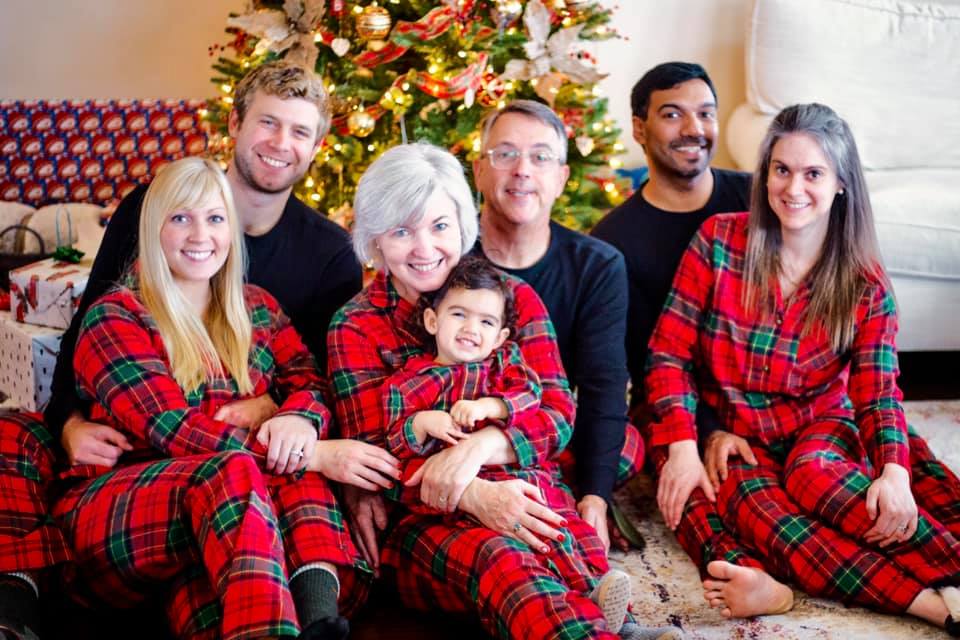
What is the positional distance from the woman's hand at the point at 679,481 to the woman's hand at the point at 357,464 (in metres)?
0.65

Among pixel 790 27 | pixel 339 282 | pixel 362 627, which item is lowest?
pixel 362 627

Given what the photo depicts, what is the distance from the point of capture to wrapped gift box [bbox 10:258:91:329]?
2.53 m

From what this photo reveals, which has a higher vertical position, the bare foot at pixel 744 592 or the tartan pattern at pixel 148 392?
the tartan pattern at pixel 148 392

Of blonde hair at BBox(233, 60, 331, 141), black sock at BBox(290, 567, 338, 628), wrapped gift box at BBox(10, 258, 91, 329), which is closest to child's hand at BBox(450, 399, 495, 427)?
black sock at BBox(290, 567, 338, 628)

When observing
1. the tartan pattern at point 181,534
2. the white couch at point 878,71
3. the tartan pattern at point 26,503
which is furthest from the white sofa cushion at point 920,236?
the tartan pattern at point 26,503

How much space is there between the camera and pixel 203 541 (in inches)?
64.0

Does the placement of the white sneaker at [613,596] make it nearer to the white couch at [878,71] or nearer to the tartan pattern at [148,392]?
the tartan pattern at [148,392]

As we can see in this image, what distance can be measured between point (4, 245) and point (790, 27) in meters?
3.00

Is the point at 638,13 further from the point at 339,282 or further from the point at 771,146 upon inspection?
the point at 339,282

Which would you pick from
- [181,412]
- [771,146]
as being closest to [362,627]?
[181,412]

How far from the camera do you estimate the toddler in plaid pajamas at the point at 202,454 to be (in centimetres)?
161

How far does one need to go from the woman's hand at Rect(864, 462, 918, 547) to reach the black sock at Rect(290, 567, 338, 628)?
1045mm

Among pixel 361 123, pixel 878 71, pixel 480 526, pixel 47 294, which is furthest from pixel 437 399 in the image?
pixel 878 71

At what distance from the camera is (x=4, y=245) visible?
11.8 feet
